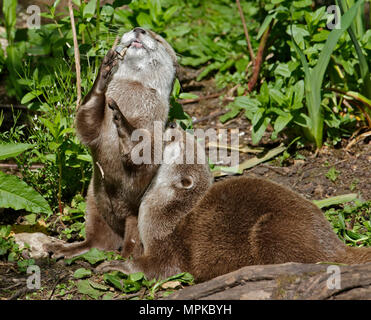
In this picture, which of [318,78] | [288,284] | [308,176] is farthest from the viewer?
[308,176]

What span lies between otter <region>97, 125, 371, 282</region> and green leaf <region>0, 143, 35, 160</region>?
0.76 metres

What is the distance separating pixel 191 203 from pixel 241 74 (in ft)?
8.30

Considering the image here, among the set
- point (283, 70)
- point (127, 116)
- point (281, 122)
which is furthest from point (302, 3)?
point (127, 116)

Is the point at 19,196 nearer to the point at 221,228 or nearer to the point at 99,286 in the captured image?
the point at 99,286

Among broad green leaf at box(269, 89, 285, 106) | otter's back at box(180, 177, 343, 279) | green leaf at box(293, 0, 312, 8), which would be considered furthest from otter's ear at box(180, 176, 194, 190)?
green leaf at box(293, 0, 312, 8)

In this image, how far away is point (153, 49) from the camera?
3479 millimetres

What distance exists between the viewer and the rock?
3500mm

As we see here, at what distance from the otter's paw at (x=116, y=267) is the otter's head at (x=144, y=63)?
1.06m

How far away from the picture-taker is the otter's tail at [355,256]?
289 cm

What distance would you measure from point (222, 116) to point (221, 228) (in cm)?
219

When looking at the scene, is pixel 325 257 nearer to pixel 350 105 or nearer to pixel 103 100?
pixel 103 100

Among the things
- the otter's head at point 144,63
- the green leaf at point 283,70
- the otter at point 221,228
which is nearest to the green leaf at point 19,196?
the otter at point 221,228

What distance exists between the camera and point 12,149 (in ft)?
10.5

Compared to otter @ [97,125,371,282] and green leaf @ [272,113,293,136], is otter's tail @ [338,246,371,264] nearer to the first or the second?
otter @ [97,125,371,282]
